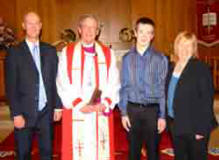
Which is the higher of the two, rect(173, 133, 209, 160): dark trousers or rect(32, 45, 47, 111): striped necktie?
rect(32, 45, 47, 111): striped necktie

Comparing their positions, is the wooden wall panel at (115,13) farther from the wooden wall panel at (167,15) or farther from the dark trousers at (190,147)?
the dark trousers at (190,147)

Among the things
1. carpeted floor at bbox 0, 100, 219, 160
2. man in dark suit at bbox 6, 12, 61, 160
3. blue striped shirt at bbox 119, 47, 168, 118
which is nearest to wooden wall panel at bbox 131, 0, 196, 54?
carpeted floor at bbox 0, 100, 219, 160

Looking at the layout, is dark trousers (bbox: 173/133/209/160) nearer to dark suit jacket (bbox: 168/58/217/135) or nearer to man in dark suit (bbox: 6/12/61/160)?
dark suit jacket (bbox: 168/58/217/135)

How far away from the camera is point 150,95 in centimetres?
319

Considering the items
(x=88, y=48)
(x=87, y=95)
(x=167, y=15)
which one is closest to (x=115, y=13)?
(x=167, y=15)

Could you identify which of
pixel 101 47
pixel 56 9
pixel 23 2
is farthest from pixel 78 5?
pixel 101 47

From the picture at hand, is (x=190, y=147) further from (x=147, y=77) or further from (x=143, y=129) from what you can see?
(x=147, y=77)

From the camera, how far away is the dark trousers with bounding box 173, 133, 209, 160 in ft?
9.75

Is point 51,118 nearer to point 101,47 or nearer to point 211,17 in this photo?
point 101,47

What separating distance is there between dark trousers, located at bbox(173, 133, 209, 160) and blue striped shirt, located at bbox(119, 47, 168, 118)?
252 millimetres

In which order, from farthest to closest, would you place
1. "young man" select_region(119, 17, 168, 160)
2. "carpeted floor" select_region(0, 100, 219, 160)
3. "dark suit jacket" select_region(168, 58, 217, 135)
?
"carpeted floor" select_region(0, 100, 219, 160), "young man" select_region(119, 17, 168, 160), "dark suit jacket" select_region(168, 58, 217, 135)

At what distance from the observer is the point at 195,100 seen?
296 cm

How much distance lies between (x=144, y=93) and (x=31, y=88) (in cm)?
88

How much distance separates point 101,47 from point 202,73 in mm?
846
